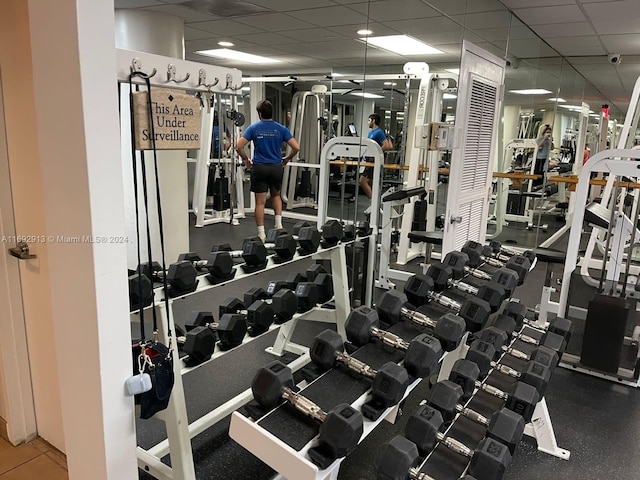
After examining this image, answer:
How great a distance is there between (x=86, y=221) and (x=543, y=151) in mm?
6500

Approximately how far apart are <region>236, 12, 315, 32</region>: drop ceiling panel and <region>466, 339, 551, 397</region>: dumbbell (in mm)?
2987

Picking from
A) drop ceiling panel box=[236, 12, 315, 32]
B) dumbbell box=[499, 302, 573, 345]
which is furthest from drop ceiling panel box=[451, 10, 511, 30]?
dumbbell box=[499, 302, 573, 345]

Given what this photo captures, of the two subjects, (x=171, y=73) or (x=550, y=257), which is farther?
(x=550, y=257)

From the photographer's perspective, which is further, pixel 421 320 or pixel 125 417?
pixel 421 320

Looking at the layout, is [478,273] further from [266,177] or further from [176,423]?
[266,177]

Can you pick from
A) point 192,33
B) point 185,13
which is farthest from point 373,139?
point 185,13

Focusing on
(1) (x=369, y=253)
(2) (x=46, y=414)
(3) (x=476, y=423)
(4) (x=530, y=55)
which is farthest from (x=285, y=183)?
(3) (x=476, y=423)

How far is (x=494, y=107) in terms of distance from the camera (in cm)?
404

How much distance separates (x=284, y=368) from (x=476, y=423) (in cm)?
70

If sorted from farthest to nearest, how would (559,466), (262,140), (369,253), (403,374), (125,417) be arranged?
(262,140) → (369,253) → (559,466) → (403,374) → (125,417)

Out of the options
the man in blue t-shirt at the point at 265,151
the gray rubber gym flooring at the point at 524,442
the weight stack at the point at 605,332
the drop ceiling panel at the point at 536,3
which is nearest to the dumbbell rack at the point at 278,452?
the gray rubber gym flooring at the point at 524,442

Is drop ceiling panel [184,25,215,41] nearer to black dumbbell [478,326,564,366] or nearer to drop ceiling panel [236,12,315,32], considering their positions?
drop ceiling panel [236,12,315,32]

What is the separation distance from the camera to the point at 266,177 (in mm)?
3957

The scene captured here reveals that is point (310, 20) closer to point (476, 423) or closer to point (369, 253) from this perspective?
point (369, 253)
